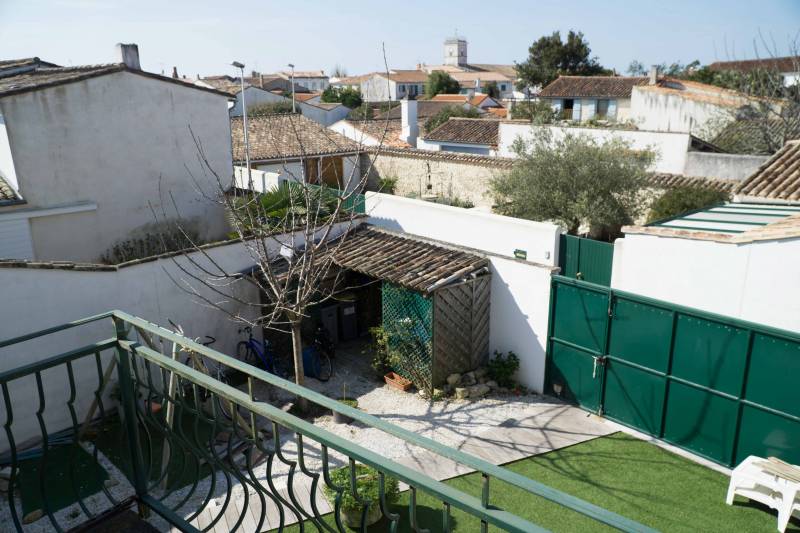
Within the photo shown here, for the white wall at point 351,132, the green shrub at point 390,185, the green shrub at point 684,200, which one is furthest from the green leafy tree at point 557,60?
the green shrub at point 684,200

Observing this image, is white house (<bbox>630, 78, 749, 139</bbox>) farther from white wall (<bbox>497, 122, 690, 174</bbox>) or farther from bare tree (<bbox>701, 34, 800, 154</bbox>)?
white wall (<bbox>497, 122, 690, 174</bbox>)

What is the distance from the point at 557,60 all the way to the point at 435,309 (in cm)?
4570

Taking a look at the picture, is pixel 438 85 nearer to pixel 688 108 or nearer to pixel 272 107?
pixel 272 107

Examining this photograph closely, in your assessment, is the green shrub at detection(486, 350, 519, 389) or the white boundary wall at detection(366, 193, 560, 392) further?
the green shrub at detection(486, 350, 519, 389)

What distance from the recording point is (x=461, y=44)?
122562 mm

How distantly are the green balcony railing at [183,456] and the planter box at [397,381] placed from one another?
7.04 feet

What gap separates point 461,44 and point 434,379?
122789 millimetres

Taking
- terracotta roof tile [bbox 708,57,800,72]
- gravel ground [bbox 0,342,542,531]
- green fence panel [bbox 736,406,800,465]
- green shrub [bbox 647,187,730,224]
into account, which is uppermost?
terracotta roof tile [bbox 708,57,800,72]

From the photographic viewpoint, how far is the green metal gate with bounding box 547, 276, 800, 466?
7270 millimetres

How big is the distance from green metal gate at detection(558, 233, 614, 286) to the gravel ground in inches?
144

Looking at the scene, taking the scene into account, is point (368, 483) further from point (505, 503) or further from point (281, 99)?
point (281, 99)

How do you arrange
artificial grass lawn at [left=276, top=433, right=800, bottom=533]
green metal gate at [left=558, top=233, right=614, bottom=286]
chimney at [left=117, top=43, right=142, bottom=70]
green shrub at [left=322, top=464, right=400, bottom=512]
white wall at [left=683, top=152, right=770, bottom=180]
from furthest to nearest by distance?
white wall at [left=683, top=152, right=770, bottom=180] → chimney at [left=117, top=43, right=142, bottom=70] → green metal gate at [left=558, top=233, right=614, bottom=286] → artificial grass lawn at [left=276, top=433, right=800, bottom=533] → green shrub at [left=322, top=464, right=400, bottom=512]

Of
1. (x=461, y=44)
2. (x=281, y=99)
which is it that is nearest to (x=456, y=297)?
(x=281, y=99)

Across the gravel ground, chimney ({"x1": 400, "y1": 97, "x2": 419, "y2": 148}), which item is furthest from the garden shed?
chimney ({"x1": 400, "y1": 97, "x2": 419, "y2": 148})
